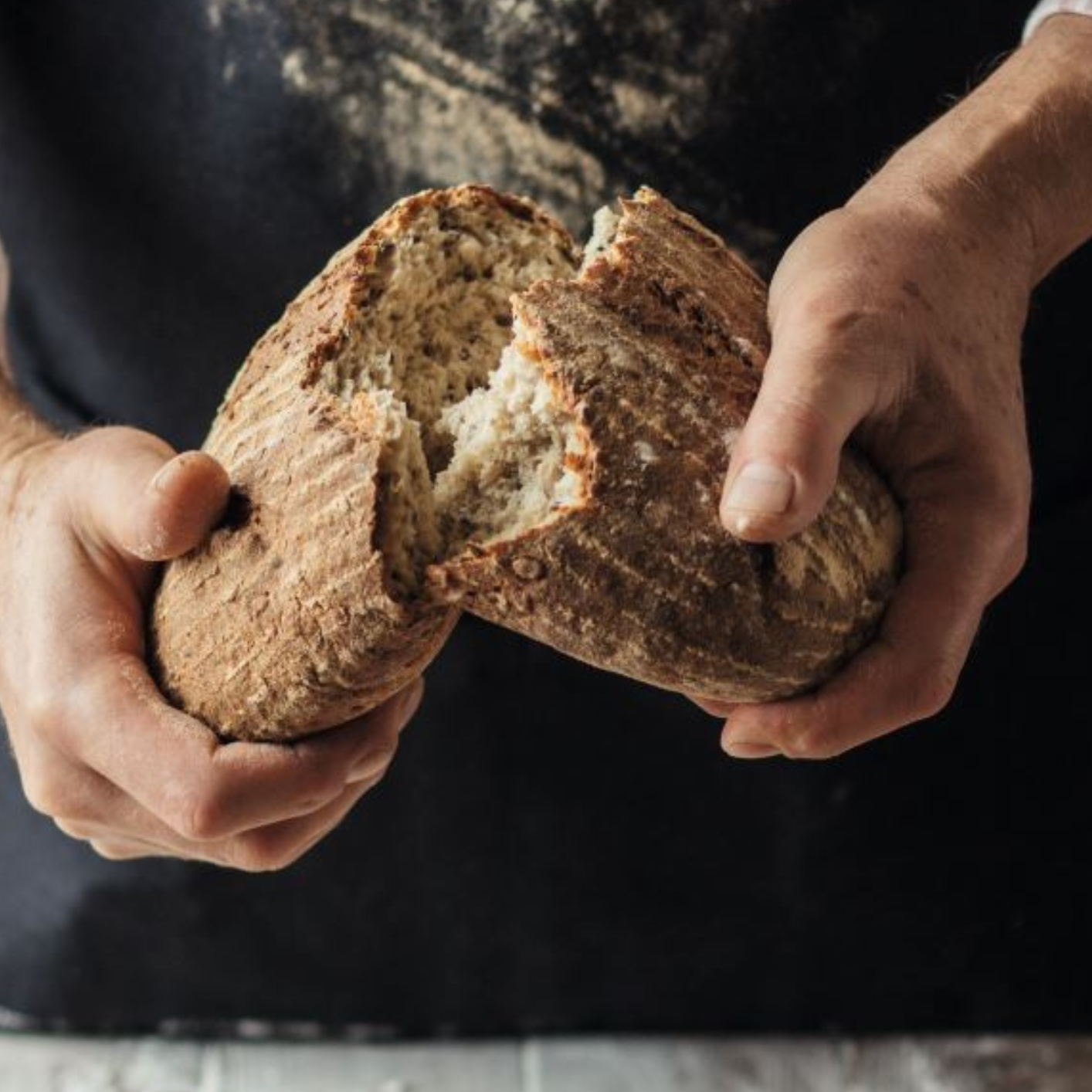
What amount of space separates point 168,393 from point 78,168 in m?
0.24

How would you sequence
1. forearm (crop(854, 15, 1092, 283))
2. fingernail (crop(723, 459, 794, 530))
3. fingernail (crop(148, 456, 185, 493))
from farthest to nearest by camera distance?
forearm (crop(854, 15, 1092, 283)) → fingernail (crop(148, 456, 185, 493)) → fingernail (crop(723, 459, 794, 530))

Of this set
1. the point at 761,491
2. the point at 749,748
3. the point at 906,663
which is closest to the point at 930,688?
the point at 906,663

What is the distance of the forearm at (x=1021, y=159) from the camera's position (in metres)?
1.11

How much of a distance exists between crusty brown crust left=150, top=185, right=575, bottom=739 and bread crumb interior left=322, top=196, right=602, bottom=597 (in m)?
0.01

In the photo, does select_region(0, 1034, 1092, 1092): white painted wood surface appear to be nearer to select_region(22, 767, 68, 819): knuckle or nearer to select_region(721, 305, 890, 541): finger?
select_region(22, 767, 68, 819): knuckle

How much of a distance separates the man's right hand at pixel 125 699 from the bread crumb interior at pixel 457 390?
14 cm

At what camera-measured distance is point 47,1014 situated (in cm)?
183

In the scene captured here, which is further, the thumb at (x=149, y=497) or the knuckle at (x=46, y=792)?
the knuckle at (x=46, y=792)

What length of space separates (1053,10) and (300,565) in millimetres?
851

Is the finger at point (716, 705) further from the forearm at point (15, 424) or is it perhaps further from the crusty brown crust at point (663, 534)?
the forearm at point (15, 424)

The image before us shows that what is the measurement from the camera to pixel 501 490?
100 cm

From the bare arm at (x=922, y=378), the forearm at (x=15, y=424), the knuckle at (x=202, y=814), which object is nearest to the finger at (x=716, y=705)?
the bare arm at (x=922, y=378)

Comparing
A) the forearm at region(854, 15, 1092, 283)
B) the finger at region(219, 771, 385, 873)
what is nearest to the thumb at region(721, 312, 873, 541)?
the forearm at region(854, 15, 1092, 283)

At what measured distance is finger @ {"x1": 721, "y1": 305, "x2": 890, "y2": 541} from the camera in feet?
2.93
